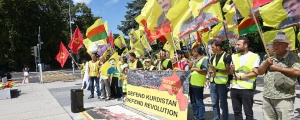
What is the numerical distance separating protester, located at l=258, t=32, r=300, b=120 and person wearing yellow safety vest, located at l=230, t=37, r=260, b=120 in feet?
2.60

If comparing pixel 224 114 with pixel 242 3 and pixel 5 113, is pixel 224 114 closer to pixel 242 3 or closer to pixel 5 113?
pixel 242 3

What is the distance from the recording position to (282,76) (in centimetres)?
354

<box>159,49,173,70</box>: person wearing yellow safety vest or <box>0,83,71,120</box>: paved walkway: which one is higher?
<box>159,49,173,70</box>: person wearing yellow safety vest

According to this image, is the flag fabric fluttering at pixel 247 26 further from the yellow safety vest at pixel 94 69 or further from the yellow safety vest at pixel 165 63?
the yellow safety vest at pixel 94 69

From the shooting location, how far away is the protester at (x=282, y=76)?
11.5 ft

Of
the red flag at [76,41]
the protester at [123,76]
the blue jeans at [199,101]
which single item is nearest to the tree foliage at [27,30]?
the red flag at [76,41]

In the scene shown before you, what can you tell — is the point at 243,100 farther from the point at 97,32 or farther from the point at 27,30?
the point at 27,30

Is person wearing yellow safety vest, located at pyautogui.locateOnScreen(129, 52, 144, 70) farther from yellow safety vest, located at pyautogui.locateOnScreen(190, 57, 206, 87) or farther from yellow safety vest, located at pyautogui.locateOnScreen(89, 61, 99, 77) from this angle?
Answer: yellow safety vest, located at pyautogui.locateOnScreen(190, 57, 206, 87)

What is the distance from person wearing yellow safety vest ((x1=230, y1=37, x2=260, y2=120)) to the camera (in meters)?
4.54

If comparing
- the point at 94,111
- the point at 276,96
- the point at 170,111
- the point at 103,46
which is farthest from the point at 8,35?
the point at 276,96

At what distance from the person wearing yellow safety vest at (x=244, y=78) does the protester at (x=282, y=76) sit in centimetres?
79

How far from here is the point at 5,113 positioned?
28.3 feet

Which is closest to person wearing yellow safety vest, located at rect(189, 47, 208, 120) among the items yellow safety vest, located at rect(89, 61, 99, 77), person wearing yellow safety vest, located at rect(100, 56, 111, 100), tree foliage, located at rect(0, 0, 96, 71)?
person wearing yellow safety vest, located at rect(100, 56, 111, 100)

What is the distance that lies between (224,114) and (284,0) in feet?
7.81
